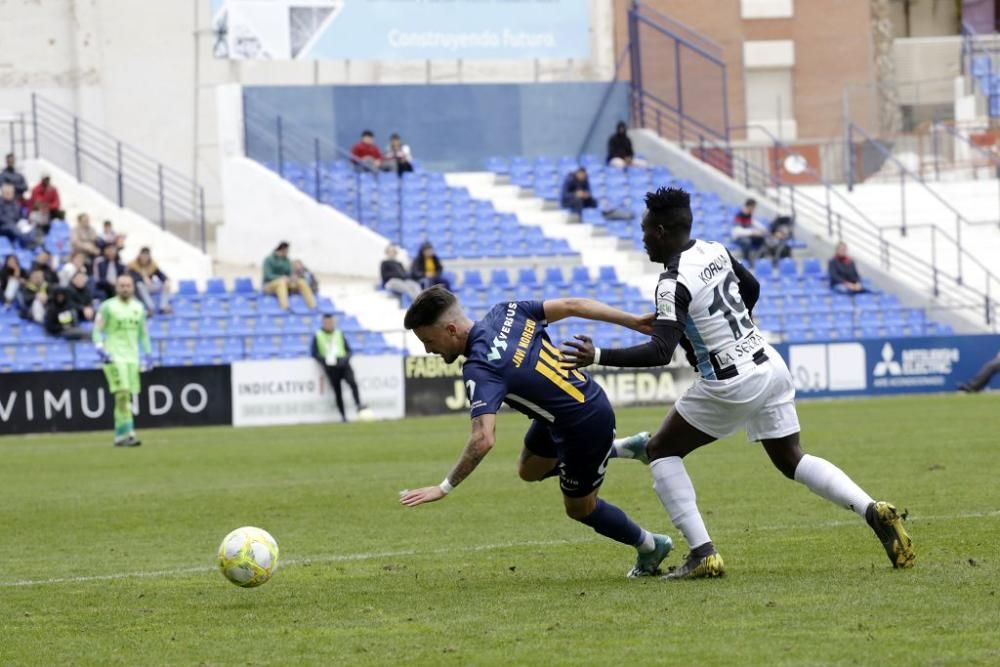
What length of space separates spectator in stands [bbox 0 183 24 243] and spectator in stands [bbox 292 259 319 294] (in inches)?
194

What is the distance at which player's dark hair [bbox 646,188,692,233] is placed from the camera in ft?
26.8

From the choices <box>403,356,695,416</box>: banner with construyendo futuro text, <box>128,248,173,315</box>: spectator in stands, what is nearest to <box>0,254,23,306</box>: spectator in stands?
<box>128,248,173,315</box>: spectator in stands

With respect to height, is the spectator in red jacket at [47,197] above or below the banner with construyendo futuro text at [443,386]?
above

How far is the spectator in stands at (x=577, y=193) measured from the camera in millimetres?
35250

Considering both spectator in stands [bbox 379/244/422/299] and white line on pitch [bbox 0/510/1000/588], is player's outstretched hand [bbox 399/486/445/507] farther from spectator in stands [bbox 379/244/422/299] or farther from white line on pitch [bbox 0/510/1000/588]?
spectator in stands [bbox 379/244/422/299]

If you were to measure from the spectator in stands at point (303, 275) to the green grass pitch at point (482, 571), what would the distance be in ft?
40.7

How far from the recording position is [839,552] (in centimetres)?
927

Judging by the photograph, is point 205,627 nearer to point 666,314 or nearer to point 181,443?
point 666,314

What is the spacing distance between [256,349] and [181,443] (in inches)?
248

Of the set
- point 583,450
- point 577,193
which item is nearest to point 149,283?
point 577,193

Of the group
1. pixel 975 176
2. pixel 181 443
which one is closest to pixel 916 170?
pixel 975 176

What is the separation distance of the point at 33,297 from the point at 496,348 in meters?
20.8

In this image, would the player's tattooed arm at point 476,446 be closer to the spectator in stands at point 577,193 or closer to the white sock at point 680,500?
the white sock at point 680,500

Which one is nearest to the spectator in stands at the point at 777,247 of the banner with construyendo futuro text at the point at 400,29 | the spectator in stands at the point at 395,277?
the banner with construyendo futuro text at the point at 400,29
